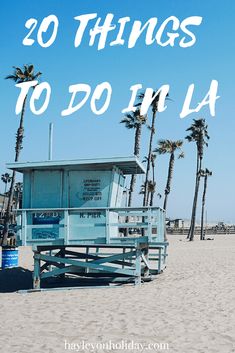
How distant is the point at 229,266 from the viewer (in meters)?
19.9

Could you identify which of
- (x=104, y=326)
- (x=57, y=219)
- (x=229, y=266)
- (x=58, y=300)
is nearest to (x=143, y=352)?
(x=104, y=326)

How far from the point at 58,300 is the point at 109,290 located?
216 centimetres

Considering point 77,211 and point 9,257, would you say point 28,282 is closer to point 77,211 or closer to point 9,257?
point 9,257

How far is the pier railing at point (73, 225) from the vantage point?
14.0 meters

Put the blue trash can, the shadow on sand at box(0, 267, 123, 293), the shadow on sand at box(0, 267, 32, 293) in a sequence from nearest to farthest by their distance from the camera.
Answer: the shadow on sand at box(0, 267, 32, 293) → the shadow on sand at box(0, 267, 123, 293) → the blue trash can

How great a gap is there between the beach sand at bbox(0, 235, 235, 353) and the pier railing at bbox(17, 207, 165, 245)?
1.59 m

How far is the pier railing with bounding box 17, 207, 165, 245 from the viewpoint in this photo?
14.0 meters

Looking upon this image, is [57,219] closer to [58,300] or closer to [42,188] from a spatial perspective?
[42,188]

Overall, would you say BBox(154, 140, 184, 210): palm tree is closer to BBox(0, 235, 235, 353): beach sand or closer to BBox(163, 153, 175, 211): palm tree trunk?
BBox(163, 153, 175, 211): palm tree trunk

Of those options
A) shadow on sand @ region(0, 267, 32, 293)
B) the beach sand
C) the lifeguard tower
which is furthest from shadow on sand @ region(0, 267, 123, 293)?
the lifeguard tower

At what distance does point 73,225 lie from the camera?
1405 centimetres

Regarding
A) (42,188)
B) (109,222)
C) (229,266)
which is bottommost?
(229,266)

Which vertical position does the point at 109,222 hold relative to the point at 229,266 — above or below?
above

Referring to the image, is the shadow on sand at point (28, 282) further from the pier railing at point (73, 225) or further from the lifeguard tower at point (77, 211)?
the pier railing at point (73, 225)
